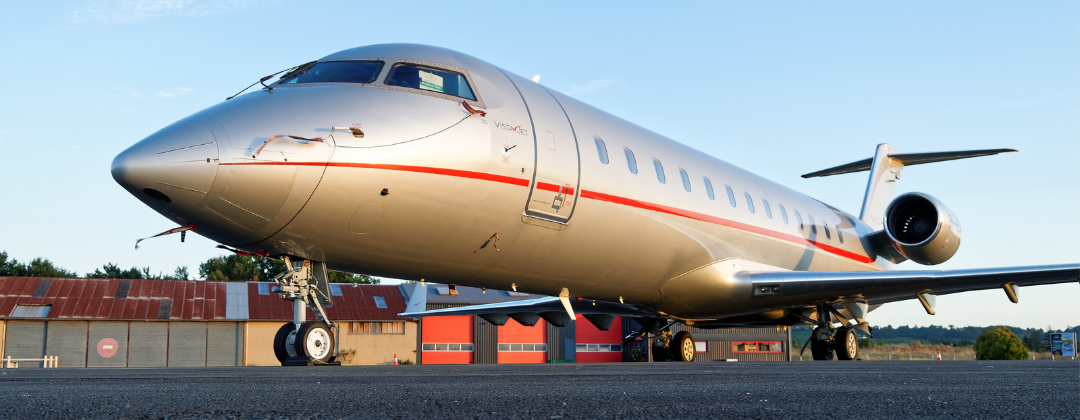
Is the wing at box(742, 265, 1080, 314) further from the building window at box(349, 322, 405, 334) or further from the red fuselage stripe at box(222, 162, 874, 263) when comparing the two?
the building window at box(349, 322, 405, 334)

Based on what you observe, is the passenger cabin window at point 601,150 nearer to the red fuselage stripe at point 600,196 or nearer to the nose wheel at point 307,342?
the red fuselage stripe at point 600,196

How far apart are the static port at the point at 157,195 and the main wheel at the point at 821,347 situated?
11.6 m

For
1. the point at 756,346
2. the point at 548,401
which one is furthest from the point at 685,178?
the point at 756,346

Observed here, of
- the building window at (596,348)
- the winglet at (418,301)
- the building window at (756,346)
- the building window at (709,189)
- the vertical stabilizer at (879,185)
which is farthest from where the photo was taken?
the building window at (756,346)

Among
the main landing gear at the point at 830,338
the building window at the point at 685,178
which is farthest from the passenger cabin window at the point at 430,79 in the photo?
the main landing gear at the point at 830,338

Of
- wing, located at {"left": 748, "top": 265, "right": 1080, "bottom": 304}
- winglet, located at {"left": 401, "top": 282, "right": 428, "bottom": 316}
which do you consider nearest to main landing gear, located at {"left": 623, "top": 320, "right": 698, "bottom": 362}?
wing, located at {"left": 748, "top": 265, "right": 1080, "bottom": 304}

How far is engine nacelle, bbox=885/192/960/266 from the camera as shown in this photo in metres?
13.9

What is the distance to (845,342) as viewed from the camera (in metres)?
14.9

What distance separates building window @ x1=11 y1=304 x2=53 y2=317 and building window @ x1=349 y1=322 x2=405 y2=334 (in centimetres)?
1218

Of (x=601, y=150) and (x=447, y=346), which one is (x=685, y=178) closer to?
(x=601, y=150)

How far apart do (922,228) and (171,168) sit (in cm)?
1269

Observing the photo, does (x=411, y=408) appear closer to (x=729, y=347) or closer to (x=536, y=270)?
(x=536, y=270)

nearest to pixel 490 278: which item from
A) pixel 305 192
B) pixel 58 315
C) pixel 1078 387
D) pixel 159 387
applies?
pixel 305 192

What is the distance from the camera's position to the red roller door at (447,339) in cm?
3888
